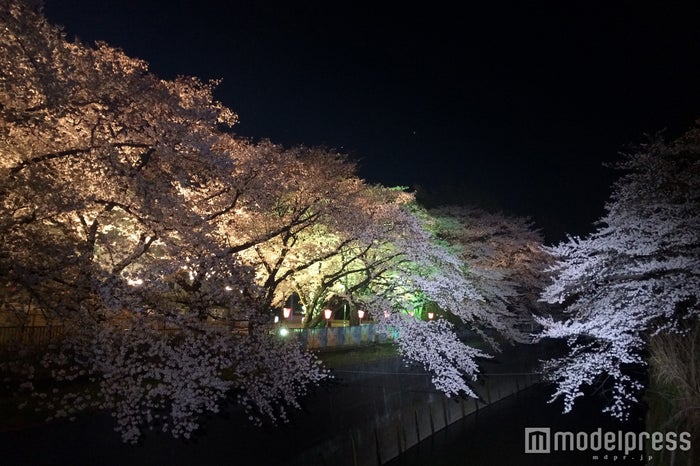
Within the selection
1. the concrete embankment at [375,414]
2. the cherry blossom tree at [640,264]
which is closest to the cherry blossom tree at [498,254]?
the concrete embankment at [375,414]

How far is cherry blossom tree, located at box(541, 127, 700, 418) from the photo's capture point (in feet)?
33.4

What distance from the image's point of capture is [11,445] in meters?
7.05

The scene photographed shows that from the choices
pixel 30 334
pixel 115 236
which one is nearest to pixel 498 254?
pixel 115 236

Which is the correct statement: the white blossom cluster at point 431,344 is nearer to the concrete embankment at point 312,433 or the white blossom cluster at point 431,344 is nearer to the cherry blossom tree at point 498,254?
the concrete embankment at point 312,433

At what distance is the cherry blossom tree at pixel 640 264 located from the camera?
33.4ft

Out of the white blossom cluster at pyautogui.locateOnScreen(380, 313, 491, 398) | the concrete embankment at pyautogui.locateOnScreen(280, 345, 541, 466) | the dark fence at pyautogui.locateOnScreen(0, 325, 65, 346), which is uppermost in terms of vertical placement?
the dark fence at pyautogui.locateOnScreen(0, 325, 65, 346)

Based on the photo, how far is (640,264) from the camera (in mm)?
10773

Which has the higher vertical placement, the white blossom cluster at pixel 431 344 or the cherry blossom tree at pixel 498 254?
the cherry blossom tree at pixel 498 254

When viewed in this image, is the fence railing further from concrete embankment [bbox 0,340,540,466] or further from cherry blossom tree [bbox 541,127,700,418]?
cherry blossom tree [bbox 541,127,700,418]

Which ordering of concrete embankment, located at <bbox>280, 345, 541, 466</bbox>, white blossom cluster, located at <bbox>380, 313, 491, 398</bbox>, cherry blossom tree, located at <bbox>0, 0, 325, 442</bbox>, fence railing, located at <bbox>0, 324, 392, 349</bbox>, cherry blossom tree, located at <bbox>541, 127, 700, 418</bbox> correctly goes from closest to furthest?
cherry blossom tree, located at <bbox>0, 0, 325, 442</bbox>
fence railing, located at <bbox>0, 324, 392, 349</bbox>
cherry blossom tree, located at <bbox>541, 127, 700, 418</bbox>
concrete embankment, located at <bbox>280, 345, 541, 466</bbox>
white blossom cluster, located at <bbox>380, 313, 491, 398</bbox>

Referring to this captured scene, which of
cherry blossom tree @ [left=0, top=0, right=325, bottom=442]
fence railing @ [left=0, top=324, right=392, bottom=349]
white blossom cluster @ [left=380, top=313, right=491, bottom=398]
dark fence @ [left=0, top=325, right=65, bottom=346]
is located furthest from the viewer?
white blossom cluster @ [left=380, top=313, right=491, bottom=398]

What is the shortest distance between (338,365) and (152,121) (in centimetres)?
892

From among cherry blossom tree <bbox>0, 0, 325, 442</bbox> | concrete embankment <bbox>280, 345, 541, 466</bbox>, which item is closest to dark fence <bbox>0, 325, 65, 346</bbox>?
cherry blossom tree <bbox>0, 0, 325, 442</bbox>

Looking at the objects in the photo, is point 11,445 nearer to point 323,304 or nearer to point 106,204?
point 106,204
